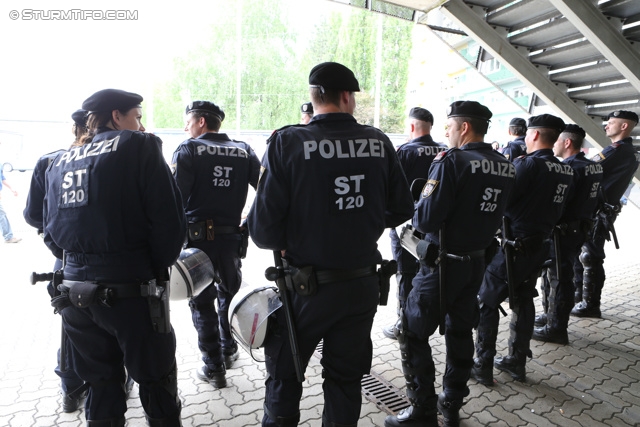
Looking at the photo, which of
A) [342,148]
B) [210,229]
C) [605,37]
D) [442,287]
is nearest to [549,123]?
[605,37]

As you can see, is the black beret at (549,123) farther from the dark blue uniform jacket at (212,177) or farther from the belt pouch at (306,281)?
the belt pouch at (306,281)

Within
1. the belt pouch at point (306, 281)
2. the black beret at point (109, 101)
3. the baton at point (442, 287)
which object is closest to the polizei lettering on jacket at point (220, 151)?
the black beret at point (109, 101)

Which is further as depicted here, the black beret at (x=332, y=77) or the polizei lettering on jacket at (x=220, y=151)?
the polizei lettering on jacket at (x=220, y=151)

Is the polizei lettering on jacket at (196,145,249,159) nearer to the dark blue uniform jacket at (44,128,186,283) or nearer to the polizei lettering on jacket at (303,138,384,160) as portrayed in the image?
the dark blue uniform jacket at (44,128,186,283)

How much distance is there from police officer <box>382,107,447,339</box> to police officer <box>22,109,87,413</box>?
9.05 feet

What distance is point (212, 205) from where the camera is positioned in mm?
3580

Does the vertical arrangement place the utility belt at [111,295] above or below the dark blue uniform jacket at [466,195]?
below

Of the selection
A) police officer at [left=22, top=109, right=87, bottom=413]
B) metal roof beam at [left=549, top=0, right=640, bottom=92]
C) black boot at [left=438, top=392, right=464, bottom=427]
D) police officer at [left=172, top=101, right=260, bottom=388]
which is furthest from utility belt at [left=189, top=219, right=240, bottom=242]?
metal roof beam at [left=549, top=0, right=640, bottom=92]

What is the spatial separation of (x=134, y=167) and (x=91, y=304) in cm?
71

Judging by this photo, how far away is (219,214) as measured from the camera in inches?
143

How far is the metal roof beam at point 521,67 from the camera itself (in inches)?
211

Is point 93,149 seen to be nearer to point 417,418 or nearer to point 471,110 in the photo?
point 471,110

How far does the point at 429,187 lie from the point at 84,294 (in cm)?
208

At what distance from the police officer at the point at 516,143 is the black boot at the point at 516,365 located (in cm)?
274
